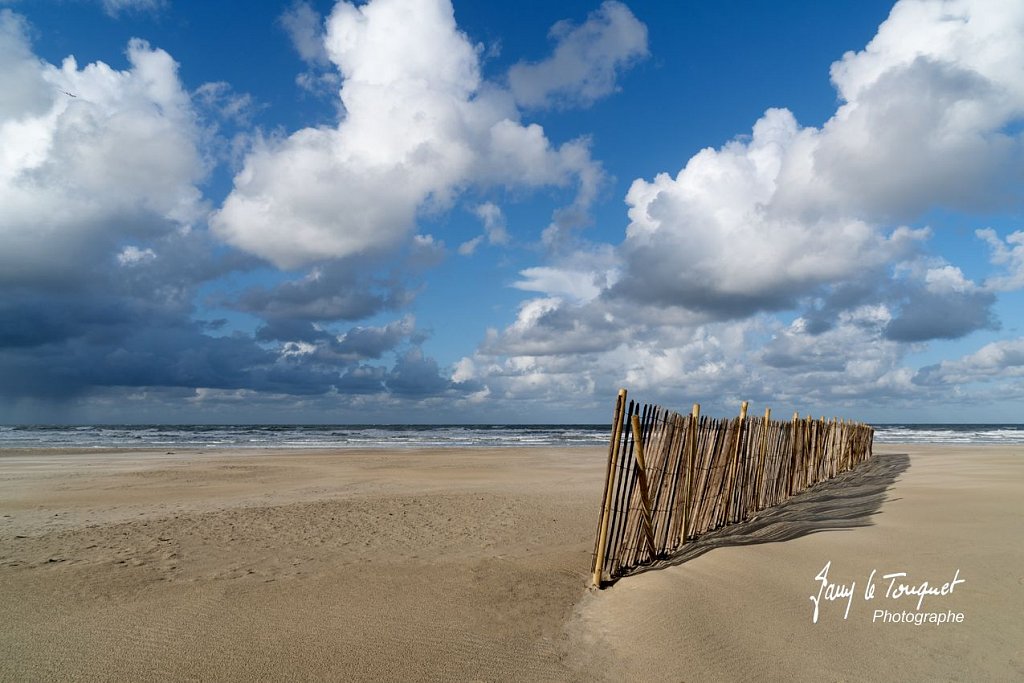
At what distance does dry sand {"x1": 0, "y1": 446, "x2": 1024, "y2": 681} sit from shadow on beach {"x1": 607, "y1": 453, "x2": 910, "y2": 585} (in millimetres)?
64

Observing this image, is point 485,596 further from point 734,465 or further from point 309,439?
point 309,439

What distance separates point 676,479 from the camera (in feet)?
20.6

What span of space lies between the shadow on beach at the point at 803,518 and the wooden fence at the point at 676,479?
15cm

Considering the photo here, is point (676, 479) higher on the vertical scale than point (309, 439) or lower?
higher

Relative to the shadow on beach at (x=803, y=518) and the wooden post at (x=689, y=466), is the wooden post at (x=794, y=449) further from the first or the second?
the wooden post at (x=689, y=466)

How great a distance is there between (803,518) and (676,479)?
2.89 metres

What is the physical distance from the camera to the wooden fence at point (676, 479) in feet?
18.3

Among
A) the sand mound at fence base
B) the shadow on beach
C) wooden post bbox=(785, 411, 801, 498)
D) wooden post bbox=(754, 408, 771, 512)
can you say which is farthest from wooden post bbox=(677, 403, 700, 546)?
wooden post bbox=(785, 411, 801, 498)

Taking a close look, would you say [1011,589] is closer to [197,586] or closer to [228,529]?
[197,586]

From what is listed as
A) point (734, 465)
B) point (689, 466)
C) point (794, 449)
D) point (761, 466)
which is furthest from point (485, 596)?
point (794, 449)

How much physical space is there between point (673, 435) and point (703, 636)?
2.23 metres

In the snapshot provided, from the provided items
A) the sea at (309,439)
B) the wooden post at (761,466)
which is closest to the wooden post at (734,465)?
the wooden post at (761,466)

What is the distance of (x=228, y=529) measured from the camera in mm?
8273

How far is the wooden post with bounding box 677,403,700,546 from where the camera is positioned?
6.42 metres
